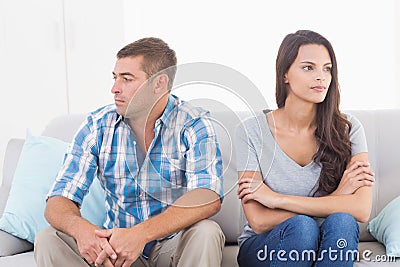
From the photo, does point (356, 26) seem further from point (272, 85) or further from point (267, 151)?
point (267, 151)

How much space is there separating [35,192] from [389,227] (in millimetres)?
1143

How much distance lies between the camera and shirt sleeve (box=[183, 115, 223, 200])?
1813 millimetres

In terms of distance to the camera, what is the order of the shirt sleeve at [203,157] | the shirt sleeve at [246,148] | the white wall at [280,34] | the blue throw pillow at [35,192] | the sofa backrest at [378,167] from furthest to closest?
the white wall at [280,34] → the sofa backrest at [378,167] → the blue throw pillow at [35,192] → the shirt sleeve at [246,148] → the shirt sleeve at [203,157]

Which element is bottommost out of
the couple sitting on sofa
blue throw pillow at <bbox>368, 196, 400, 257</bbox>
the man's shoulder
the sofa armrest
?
the sofa armrest

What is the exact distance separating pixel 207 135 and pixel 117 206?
1.19ft

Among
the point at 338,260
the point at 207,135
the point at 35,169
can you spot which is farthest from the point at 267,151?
the point at 35,169

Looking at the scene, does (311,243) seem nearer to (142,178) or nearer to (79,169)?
(142,178)

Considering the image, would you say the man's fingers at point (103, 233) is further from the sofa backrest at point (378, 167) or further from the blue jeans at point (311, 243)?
the sofa backrest at point (378, 167)

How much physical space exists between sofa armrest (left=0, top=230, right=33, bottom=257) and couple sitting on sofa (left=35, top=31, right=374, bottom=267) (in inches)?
10.9

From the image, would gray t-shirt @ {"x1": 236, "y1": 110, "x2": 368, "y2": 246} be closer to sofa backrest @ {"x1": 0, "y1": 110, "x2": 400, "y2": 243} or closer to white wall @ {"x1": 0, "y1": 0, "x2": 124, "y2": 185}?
sofa backrest @ {"x1": 0, "y1": 110, "x2": 400, "y2": 243}

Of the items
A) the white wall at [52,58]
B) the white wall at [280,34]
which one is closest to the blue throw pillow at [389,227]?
the white wall at [280,34]

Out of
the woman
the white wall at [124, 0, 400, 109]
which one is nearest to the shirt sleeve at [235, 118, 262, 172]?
the woman

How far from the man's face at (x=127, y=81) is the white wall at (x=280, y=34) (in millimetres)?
1907

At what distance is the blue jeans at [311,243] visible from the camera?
1.69 m
